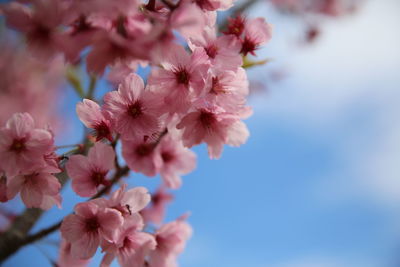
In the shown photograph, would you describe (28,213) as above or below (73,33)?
below

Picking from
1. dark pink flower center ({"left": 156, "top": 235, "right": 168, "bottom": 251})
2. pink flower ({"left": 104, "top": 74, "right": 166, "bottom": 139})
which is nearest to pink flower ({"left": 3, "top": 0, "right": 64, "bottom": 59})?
pink flower ({"left": 104, "top": 74, "right": 166, "bottom": 139})

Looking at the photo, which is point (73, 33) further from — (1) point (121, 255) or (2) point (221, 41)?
(1) point (121, 255)

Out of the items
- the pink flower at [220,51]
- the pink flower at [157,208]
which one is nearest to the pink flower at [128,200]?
the pink flower at [220,51]

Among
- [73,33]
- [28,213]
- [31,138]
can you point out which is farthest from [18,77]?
[73,33]

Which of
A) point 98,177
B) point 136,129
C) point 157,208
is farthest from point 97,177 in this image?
point 157,208

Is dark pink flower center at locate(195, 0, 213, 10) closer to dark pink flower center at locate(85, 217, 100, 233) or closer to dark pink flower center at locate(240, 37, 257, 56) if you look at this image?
dark pink flower center at locate(240, 37, 257, 56)

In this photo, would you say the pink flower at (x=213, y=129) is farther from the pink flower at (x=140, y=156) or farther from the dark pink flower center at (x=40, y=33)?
the dark pink flower center at (x=40, y=33)

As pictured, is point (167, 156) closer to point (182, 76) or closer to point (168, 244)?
point (168, 244)
